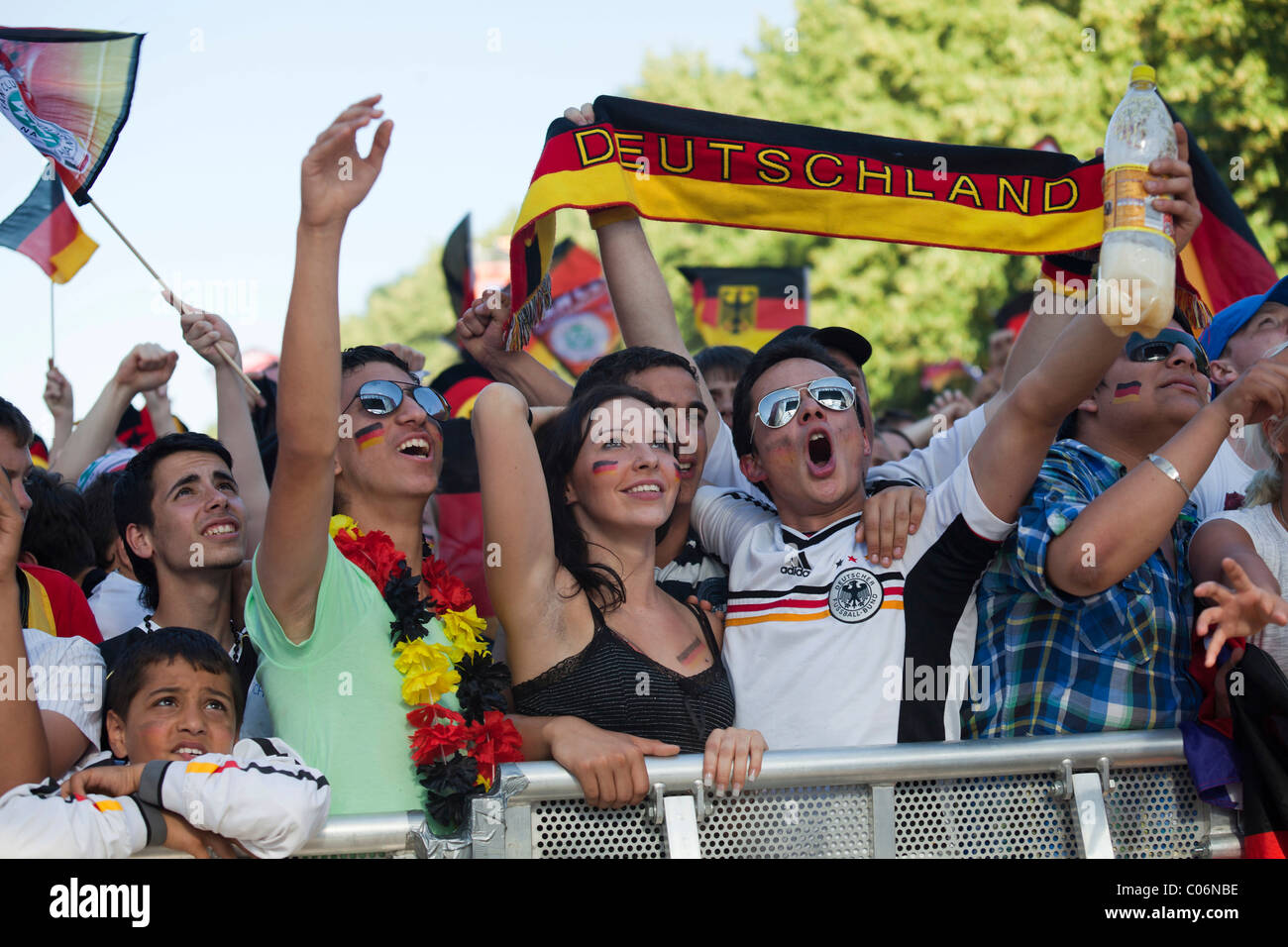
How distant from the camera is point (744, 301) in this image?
928 cm

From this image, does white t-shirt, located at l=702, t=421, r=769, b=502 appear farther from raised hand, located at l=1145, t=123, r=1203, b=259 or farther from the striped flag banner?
the striped flag banner

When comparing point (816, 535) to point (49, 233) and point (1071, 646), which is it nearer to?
point (1071, 646)

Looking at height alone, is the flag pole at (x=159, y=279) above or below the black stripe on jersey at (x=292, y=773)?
above

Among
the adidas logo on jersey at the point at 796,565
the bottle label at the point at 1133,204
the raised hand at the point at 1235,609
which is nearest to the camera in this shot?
the raised hand at the point at 1235,609

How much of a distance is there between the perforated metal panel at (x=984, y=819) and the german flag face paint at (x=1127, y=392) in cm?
122

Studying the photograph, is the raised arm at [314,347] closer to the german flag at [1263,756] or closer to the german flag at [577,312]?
the german flag at [1263,756]

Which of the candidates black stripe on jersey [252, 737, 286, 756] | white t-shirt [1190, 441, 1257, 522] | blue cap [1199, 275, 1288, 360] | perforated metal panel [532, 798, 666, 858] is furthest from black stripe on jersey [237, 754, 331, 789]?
blue cap [1199, 275, 1288, 360]

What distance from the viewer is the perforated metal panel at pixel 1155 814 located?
3.04 metres

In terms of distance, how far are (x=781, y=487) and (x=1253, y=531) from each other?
1.24m

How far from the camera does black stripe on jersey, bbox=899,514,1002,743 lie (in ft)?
10.8

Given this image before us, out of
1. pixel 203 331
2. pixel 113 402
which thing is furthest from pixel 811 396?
pixel 113 402

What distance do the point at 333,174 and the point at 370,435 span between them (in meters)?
0.98

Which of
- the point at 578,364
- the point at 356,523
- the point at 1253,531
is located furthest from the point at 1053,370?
the point at 578,364

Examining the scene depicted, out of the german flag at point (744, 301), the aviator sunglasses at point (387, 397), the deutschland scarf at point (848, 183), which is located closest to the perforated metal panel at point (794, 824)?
the aviator sunglasses at point (387, 397)
